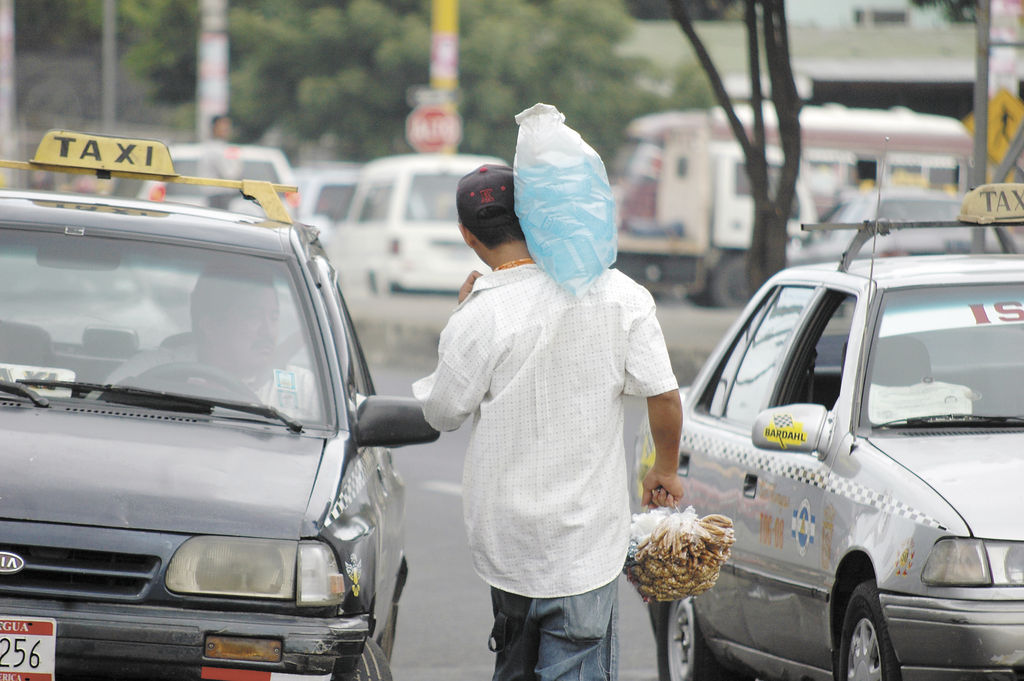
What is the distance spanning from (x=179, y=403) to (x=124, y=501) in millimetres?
627

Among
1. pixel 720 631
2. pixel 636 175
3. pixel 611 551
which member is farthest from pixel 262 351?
pixel 636 175

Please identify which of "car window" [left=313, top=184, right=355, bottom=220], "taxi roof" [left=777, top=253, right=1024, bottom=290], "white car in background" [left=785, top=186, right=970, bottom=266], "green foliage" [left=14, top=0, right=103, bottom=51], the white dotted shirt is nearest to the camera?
the white dotted shirt

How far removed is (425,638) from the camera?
686 centimetres

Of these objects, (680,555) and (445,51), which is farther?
(445,51)

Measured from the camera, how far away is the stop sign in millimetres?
24094

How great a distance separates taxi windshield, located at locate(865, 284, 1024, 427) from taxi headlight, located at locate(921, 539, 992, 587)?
2.39ft

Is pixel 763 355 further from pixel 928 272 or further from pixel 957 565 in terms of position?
pixel 957 565

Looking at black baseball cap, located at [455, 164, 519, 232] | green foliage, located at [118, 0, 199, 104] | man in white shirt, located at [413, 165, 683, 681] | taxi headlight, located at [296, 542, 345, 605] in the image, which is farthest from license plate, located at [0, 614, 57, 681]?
green foliage, located at [118, 0, 199, 104]

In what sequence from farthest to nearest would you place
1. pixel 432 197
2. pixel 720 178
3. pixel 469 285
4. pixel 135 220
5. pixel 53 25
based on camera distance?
pixel 53 25
pixel 720 178
pixel 432 197
pixel 135 220
pixel 469 285

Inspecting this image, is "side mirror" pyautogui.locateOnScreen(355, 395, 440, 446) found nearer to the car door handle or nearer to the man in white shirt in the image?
the man in white shirt

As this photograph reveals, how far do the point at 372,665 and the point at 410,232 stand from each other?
A: 57.6 ft

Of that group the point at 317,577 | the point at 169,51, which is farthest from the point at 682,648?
the point at 169,51

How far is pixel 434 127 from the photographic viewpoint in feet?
79.0

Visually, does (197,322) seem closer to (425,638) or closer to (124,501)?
(124,501)
